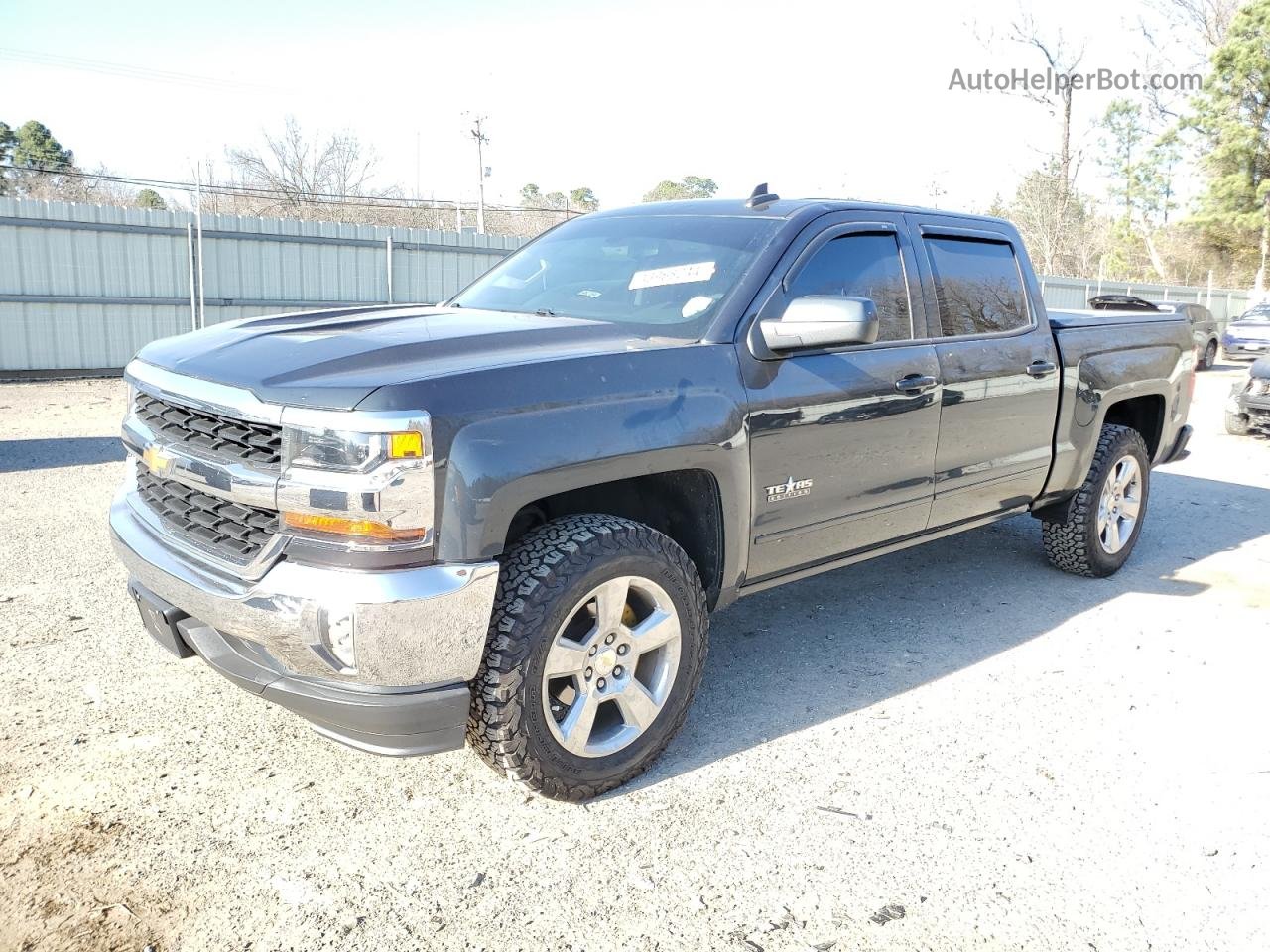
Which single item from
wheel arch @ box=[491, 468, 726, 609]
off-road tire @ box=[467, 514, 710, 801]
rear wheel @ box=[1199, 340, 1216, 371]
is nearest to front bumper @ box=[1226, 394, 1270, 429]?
wheel arch @ box=[491, 468, 726, 609]

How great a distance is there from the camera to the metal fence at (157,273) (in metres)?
13.1

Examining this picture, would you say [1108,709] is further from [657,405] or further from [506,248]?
[506,248]

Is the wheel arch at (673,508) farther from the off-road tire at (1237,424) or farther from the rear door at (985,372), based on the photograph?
the off-road tire at (1237,424)

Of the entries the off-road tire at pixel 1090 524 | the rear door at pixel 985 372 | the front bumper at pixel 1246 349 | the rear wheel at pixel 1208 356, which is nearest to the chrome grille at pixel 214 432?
the rear door at pixel 985 372

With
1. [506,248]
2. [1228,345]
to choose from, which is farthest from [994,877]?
[1228,345]

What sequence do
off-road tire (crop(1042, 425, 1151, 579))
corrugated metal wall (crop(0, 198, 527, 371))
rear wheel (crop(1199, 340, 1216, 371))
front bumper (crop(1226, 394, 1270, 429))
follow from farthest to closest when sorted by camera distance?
rear wheel (crop(1199, 340, 1216, 371)) → corrugated metal wall (crop(0, 198, 527, 371)) → front bumper (crop(1226, 394, 1270, 429)) → off-road tire (crop(1042, 425, 1151, 579))

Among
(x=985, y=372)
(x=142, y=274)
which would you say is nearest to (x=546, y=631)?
(x=985, y=372)

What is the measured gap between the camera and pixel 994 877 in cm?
274

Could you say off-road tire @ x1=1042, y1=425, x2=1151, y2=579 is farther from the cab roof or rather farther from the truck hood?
the truck hood

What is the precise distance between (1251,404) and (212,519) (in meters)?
11.0

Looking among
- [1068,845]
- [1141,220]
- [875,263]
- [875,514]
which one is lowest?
[1068,845]

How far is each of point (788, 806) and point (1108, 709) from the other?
5.21 feet

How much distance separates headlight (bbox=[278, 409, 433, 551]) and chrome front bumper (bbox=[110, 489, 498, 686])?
0.11 metres

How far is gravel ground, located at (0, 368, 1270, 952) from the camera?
2.52m
